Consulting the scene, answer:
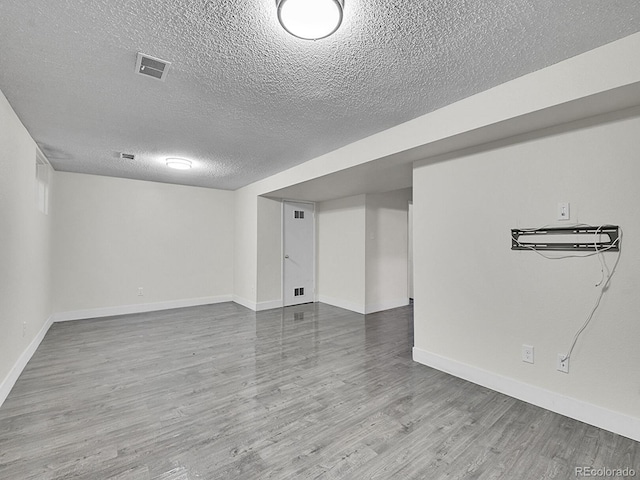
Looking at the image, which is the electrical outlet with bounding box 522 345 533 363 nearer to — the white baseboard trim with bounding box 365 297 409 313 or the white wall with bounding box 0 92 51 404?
the white baseboard trim with bounding box 365 297 409 313

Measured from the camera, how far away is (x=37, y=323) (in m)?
3.54

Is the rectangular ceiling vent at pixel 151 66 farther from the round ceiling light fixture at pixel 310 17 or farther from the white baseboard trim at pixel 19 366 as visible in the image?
the white baseboard trim at pixel 19 366

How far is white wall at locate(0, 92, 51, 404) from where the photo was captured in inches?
90.5

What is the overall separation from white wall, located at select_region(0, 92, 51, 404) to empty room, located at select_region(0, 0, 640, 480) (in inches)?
1.5

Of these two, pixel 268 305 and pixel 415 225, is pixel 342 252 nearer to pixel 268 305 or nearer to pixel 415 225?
pixel 268 305

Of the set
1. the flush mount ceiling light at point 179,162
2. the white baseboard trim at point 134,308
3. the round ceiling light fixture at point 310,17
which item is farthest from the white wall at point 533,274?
the white baseboard trim at point 134,308

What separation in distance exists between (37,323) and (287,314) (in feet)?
10.6

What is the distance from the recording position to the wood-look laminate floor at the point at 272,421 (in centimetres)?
165

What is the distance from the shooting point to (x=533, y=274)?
2320 millimetres

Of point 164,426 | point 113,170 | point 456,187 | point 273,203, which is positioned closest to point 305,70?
point 456,187

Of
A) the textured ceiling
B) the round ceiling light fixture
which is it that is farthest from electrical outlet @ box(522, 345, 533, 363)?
the round ceiling light fixture

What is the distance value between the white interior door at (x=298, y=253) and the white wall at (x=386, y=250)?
1383 mm

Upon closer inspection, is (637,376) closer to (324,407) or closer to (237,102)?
(324,407)

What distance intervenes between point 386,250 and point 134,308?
4.59 meters
